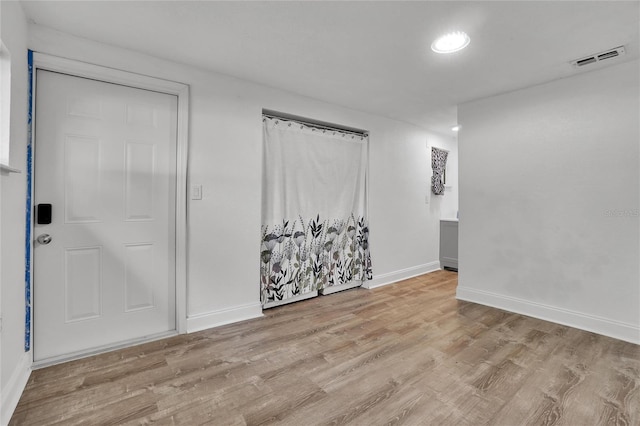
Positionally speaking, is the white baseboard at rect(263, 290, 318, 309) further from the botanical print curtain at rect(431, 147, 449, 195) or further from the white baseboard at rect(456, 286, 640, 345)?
the botanical print curtain at rect(431, 147, 449, 195)

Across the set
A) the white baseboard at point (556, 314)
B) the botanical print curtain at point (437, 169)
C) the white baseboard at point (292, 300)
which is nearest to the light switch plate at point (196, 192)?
the white baseboard at point (292, 300)

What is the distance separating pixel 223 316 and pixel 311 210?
1469mm

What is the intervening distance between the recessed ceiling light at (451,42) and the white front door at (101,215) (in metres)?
2.17

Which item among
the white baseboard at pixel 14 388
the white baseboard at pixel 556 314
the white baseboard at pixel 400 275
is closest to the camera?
the white baseboard at pixel 14 388

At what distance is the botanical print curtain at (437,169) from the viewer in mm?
4812

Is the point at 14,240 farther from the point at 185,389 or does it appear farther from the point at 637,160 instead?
the point at 637,160

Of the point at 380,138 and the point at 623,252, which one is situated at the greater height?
the point at 380,138

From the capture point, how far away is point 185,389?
5.89 ft

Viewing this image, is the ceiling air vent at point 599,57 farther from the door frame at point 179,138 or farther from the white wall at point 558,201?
the door frame at point 179,138

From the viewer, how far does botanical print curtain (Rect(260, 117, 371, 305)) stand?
10.4ft

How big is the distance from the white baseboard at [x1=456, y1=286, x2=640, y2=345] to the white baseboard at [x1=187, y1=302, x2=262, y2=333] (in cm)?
238

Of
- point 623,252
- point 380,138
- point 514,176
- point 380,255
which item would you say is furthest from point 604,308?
point 380,138

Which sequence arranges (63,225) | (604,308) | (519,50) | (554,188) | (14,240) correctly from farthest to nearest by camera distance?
1. (554,188)
2. (604,308)
3. (519,50)
4. (63,225)
5. (14,240)

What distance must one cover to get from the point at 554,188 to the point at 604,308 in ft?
3.71
